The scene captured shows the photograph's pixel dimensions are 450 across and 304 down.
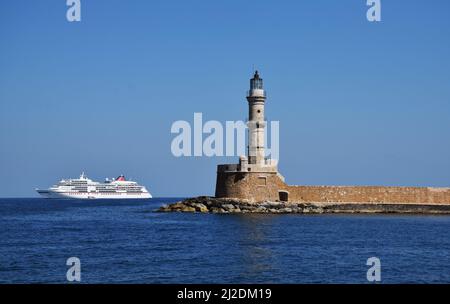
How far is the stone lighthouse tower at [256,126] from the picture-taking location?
155 feet

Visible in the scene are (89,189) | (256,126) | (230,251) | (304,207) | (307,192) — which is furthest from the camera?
(89,189)

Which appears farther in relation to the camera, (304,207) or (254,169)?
(304,207)

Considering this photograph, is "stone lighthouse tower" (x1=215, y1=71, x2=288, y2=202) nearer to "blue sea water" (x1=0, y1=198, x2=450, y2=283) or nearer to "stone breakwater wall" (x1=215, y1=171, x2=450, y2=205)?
"stone breakwater wall" (x1=215, y1=171, x2=450, y2=205)

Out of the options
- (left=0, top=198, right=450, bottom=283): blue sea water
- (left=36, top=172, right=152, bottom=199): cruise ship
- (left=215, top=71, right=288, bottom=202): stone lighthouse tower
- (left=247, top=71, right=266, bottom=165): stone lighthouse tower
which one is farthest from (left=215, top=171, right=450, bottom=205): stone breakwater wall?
(left=36, top=172, right=152, bottom=199): cruise ship

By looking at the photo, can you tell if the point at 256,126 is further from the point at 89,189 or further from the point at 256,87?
the point at 89,189

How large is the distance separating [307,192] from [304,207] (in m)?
1.24

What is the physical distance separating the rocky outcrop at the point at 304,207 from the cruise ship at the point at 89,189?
64449 millimetres

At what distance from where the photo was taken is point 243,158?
47.0 meters

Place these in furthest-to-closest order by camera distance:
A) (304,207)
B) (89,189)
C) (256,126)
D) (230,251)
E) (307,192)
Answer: (89,189) < (307,192) < (304,207) < (256,126) < (230,251)

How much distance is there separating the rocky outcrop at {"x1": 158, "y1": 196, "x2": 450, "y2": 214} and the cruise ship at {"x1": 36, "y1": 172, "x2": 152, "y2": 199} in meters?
64.4

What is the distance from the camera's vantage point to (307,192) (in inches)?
1957

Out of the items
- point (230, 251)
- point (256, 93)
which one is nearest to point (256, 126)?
point (256, 93)

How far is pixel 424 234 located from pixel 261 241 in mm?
9653
